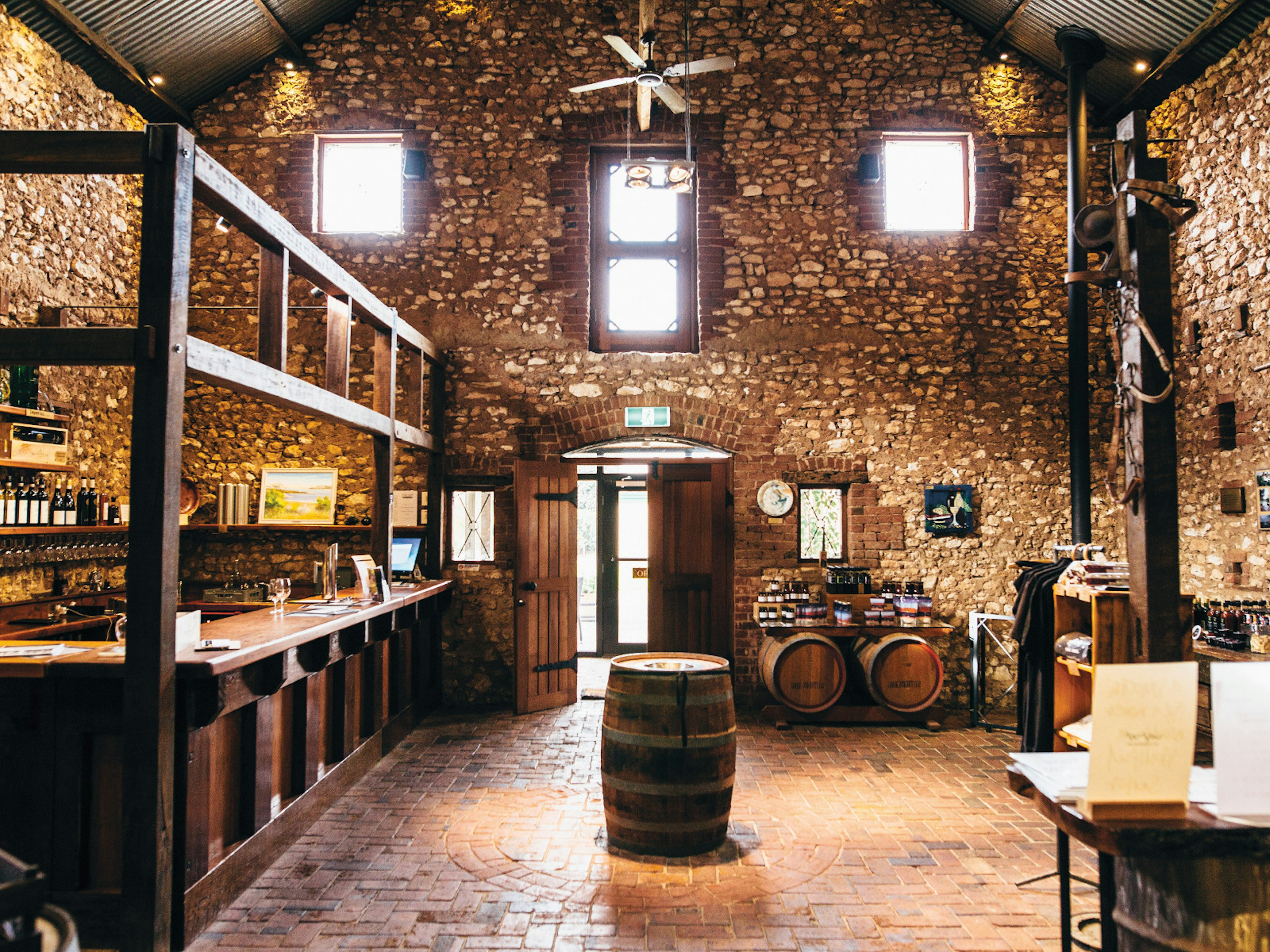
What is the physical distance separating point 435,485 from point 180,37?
4.10 m

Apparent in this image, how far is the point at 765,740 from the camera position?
5594 mm

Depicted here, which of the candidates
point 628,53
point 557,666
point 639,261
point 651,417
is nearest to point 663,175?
point 628,53

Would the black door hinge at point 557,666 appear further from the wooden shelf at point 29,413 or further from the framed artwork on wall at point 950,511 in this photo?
the wooden shelf at point 29,413

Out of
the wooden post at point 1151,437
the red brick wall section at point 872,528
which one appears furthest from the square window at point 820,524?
the wooden post at point 1151,437

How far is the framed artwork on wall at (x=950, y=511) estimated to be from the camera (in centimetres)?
658

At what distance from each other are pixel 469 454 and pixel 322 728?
2948 millimetres

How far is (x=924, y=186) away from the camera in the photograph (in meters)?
6.87

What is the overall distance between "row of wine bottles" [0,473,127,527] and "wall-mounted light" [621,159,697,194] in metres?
4.61

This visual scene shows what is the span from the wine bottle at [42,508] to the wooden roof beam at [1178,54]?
879 centimetres

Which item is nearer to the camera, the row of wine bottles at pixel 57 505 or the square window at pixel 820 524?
the row of wine bottles at pixel 57 505

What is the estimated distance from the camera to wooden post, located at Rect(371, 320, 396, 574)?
5.33m

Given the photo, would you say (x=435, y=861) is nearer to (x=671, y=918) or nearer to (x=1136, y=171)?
(x=671, y=918)

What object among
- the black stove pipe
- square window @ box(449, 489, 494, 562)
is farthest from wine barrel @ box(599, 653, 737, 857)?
the black stove pipe

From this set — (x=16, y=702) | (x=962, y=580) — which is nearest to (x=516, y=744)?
(x=16, y=702)
